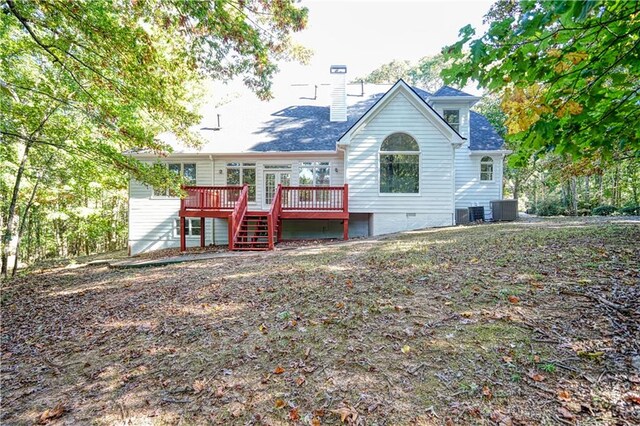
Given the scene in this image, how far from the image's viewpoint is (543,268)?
4.64m

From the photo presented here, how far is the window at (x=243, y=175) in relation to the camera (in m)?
13.4

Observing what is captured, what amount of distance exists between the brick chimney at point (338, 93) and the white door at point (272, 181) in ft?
13.9

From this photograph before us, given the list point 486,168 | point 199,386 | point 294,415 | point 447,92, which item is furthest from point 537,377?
point 447,92

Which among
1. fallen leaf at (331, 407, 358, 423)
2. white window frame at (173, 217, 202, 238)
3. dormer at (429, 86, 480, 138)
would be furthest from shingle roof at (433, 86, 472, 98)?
fallen leaf at (331, 407, 358, 423)

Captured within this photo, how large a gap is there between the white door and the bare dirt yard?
799 cm

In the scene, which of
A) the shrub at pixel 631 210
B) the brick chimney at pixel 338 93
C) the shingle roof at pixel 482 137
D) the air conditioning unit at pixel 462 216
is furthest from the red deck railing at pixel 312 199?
the shrub at pixel 631 210

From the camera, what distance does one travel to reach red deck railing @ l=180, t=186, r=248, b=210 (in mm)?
11398

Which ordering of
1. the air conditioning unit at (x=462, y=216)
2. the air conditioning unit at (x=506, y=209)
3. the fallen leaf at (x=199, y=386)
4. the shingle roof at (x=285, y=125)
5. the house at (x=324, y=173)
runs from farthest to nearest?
1. the air conditioning unit at (x=462, y=216)
2. the shingle roof at (x=285, y=125)
3. the air conditioning unit at (x=506, y=209)
4. the house at (x=324, y=173)
5. the fallen leaf at (x=199, y=386)

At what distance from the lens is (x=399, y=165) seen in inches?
469

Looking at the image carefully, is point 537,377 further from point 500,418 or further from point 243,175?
point 243,175

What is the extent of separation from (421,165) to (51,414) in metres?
11.7

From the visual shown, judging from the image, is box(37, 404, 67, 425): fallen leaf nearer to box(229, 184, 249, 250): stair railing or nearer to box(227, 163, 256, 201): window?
box(229, 184, 249, 250): stair railing

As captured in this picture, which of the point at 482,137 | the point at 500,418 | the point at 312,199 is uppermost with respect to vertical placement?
the point at 482,137

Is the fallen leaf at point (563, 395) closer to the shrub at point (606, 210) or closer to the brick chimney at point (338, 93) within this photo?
the brick chimney at point (338, 93)
